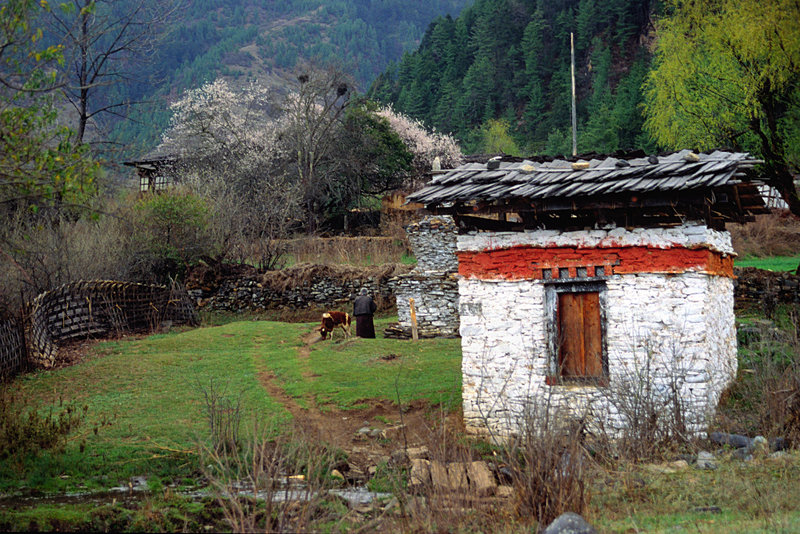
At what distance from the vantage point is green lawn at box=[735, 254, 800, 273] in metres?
26.0

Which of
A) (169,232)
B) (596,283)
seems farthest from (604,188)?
(169,232)

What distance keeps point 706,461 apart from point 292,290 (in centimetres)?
2036

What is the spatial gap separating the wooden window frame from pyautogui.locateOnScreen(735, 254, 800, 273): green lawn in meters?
18.4

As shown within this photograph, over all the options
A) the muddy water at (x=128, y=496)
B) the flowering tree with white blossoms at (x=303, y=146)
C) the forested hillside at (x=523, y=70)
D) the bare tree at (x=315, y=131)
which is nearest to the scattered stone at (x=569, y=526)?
the muddy water at (x=128, y=496)

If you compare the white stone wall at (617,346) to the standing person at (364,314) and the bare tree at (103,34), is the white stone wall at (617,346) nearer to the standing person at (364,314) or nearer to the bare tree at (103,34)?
the bare tree at (103,34)

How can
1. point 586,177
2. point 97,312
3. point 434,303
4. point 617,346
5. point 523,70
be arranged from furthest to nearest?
point 523,70 < point 97,312 < point 434,303 < point 586,177 < point 617,346

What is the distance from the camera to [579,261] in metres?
10.5

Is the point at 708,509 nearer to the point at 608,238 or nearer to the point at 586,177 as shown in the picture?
the point at 608,238

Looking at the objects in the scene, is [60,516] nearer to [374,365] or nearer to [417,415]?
[417,415]

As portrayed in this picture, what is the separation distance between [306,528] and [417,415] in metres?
7.08

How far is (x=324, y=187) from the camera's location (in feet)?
134

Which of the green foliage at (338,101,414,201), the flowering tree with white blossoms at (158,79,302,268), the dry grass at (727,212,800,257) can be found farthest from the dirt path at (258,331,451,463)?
the green foliage at (338,101,414,201)

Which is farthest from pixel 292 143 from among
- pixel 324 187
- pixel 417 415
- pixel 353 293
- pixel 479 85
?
pixel 417 415

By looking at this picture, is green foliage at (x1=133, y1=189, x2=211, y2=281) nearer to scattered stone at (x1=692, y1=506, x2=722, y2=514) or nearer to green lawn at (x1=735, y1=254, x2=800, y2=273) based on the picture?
green lawn at (x1=735, y1=254, x2=800, y2=273)
